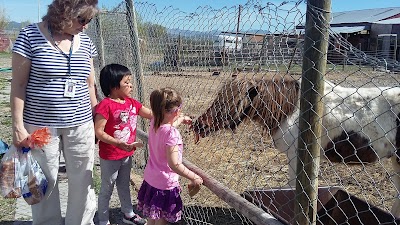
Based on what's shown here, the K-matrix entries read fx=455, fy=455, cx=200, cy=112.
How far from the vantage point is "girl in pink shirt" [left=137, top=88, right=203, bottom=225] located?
2.93 meters

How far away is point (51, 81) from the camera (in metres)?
2.99

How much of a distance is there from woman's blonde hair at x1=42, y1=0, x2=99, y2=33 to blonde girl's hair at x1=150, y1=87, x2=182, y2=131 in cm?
68

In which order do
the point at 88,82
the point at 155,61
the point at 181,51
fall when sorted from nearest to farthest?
the point at 88,82 → the point at 181,51 → the point at 155,61

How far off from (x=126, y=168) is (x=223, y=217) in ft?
3.43

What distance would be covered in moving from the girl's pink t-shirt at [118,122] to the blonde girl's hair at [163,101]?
626 millimetres

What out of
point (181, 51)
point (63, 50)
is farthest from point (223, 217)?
point (63, 50)

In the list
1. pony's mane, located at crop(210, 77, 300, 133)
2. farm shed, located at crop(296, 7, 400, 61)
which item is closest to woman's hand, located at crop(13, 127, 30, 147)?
pony's mane, located at crop(210, 77, 300, 133)

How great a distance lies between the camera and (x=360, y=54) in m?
2.06

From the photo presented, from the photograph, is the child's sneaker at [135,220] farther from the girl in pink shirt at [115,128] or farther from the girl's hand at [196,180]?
the girl's hand at [196,180]

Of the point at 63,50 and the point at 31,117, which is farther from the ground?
the point at 63,50

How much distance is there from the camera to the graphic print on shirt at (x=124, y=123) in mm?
3572

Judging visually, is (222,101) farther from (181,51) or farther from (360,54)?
(360,54)

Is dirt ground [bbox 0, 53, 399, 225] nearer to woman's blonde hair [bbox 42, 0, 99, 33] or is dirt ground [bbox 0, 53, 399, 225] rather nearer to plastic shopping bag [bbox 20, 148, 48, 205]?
A: plastic shopping bag [bbox 20, 148, 48, 205]

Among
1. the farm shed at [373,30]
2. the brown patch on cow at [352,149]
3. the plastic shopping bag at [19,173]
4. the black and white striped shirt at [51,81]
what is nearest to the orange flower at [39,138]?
the plastic shopping bag at [19,173]
